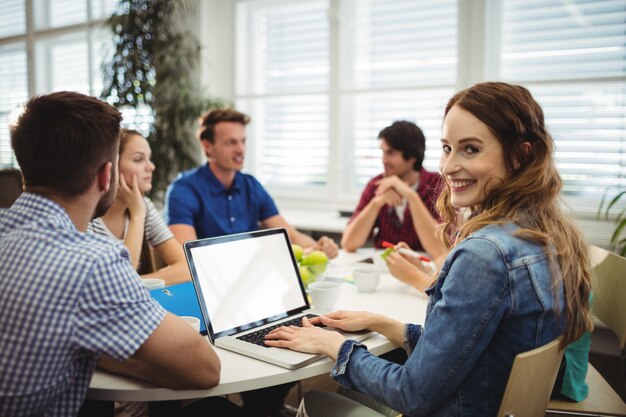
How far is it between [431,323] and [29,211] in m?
0.76

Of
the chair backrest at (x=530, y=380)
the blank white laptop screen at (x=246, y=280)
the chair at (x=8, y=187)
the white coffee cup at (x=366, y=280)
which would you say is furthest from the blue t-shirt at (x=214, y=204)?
the chair backrest at (x=530, y=380)

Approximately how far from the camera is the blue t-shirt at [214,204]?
2645 millimetres

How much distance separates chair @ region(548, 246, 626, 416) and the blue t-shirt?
167 cm

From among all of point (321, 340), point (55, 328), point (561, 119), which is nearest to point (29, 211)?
point (55, 328)

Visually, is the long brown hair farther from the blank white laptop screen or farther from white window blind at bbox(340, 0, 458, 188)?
white window blind at bbox(340, 0, 458, 188)

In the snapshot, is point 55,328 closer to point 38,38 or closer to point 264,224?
point 264,224

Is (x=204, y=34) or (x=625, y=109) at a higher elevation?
(x=204, y=34)

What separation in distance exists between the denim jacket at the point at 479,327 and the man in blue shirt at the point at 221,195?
170cm

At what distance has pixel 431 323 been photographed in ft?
3.29

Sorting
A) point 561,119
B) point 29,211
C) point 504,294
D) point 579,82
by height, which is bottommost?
point 504,294

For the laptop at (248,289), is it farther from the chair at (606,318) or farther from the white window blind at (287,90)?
the white window blind at (287,90)

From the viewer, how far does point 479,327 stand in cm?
96

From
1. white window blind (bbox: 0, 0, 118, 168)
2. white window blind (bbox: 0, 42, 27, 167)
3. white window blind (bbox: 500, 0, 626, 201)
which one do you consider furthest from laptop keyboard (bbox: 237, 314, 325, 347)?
white window blind (bbox: 0, 42, 27, 167)

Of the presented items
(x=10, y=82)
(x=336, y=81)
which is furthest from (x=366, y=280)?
(x=10, y=82)
